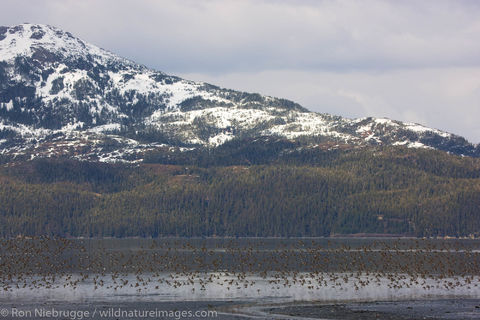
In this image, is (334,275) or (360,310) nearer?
(360,310)

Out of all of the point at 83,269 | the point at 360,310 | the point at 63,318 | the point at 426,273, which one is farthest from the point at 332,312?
the point at 83,269

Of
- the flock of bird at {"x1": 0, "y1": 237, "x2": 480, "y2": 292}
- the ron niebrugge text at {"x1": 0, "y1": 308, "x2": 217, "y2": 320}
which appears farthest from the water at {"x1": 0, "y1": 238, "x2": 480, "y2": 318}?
the ron niebrugge text at {"x1": 0, "y1": 308, "x2": 217, "y2": 320}

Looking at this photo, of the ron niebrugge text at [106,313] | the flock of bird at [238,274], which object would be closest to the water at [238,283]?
the flock of bird at [238,274]

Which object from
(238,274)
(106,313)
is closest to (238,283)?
(238,274)

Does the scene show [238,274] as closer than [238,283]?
No

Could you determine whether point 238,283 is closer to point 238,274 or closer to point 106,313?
point 238,274

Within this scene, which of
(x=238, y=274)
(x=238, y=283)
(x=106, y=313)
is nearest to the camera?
(x=106, y=313)

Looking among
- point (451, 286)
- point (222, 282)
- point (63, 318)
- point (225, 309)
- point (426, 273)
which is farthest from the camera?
point (426, 273)

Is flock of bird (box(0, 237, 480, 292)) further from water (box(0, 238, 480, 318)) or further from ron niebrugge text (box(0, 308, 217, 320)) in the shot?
ron niebrugge text (box(0, 308, 217, 320))

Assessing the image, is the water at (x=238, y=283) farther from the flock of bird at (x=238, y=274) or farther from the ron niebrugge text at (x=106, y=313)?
the ron niebrugge text at (x=106, y=313)

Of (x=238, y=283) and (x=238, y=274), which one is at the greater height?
(x=238, y=274)

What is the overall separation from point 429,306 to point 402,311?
6.53 metres

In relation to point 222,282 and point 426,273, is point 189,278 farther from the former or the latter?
point 426,273

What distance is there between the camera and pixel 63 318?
97.2 m
